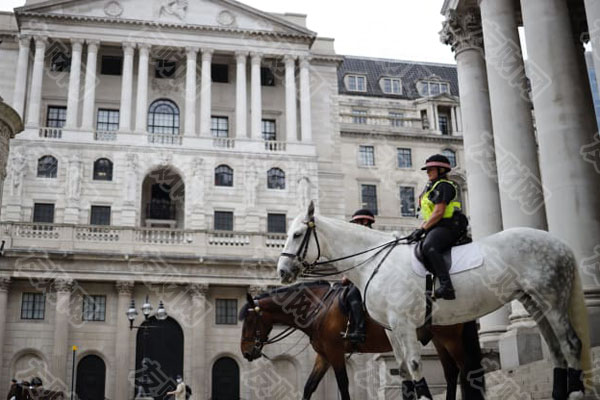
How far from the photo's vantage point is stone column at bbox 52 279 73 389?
42281 mm

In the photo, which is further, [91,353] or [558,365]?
[91,353]

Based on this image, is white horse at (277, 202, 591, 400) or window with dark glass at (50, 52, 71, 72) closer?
white horse at (277, 202, 591, 400)

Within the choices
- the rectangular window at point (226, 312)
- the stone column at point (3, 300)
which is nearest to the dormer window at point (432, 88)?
the rectangular window at point (226, 312)

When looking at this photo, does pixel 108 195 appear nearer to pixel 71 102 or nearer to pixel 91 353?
pixel 71 102

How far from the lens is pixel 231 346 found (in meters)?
46.2

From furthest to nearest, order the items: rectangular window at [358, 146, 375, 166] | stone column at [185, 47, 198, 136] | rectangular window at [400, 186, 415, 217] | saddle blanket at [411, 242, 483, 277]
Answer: rectangular window at [358, 146, 375, 166]
rectangular window at [400, 186, 415, 217]
stone column at [185, 47, 198, 136]
saddle blanket at [411, 242, 483, 277]

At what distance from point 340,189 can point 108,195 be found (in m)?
17.1

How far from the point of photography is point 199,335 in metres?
44.9

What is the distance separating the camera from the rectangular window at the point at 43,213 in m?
47.1

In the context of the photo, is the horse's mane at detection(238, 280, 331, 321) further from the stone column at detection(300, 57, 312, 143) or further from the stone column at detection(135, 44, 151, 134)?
the stone column at detection(300, 57, 312, 143)

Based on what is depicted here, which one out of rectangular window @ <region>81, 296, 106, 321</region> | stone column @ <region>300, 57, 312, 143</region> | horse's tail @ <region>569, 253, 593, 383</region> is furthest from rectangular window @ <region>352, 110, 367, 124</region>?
horse's tail @ <region>569, 253, 593, 383</region>

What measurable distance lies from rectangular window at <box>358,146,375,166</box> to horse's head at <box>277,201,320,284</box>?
49042 millimetres

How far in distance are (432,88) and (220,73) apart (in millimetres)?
27935

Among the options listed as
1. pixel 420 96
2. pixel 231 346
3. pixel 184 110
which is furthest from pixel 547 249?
pixel 420 96
